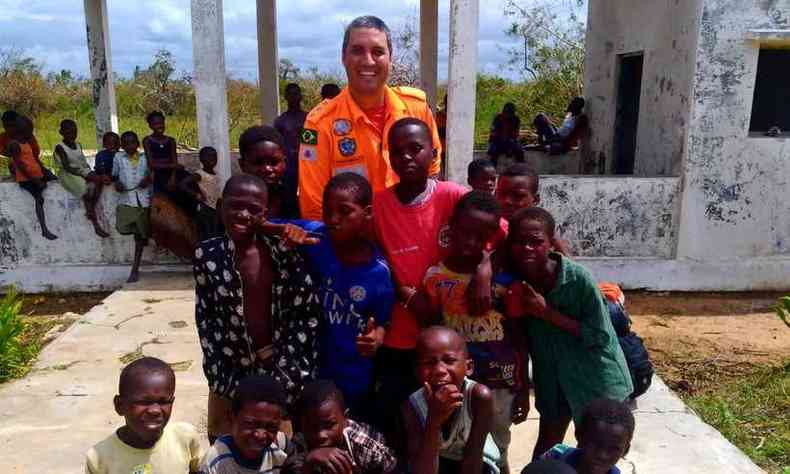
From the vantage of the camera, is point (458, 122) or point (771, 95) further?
point (771, 95)

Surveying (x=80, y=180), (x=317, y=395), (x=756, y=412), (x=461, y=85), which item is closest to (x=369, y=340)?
(x=317, y=395)

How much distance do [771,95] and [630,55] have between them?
161 cm

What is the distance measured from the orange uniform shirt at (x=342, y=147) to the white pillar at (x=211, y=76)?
10.1ft

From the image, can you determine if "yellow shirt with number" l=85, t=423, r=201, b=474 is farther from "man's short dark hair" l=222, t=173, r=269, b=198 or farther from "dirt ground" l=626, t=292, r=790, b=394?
"dirt ground" l=626, t=292, r=790, b=394

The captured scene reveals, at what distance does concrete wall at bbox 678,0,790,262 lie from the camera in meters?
5.40

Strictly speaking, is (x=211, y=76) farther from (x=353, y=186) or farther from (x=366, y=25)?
(x=353, y=186)

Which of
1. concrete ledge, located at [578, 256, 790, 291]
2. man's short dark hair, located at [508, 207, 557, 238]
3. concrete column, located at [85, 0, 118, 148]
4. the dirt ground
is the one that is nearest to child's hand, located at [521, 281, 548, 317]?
man's short dark hair, located at [508, 207, 557, 238]

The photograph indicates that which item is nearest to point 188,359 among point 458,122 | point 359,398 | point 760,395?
point 359,398

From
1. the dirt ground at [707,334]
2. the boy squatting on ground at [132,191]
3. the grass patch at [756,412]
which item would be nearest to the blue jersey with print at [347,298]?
the grass patch at [756,412]

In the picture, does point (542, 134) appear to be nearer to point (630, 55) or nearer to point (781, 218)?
point (630, 55)

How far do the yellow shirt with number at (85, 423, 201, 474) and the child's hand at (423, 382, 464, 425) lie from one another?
75 cm

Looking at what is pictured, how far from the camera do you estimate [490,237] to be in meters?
2.06

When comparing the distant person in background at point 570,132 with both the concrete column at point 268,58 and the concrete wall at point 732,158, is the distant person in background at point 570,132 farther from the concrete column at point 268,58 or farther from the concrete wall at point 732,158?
the concrete column at point 268,58

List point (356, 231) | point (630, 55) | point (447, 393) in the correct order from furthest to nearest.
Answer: point (630, 55)
point (356, 231)
point (447, 393)
